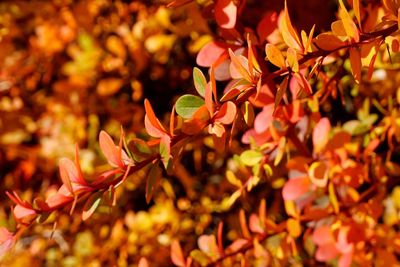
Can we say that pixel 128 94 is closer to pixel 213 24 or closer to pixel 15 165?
pixel 213 24

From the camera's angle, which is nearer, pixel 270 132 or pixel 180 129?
pixel 180 129

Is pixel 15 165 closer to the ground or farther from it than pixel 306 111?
closer to the ground

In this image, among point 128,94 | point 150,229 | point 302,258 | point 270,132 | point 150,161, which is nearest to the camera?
point 150,161

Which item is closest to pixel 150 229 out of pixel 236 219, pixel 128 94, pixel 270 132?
pixel 236 219

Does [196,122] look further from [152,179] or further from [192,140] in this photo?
[192,140]

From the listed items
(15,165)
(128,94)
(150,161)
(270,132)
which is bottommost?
(15,165)

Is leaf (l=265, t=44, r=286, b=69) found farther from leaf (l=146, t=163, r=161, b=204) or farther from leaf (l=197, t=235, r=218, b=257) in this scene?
leaf (l=197, t=235, r=218, b=257)

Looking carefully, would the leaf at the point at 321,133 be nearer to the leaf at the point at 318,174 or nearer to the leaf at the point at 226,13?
the leaf at the point at 318,174

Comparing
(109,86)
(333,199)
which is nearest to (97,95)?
(109,86)
